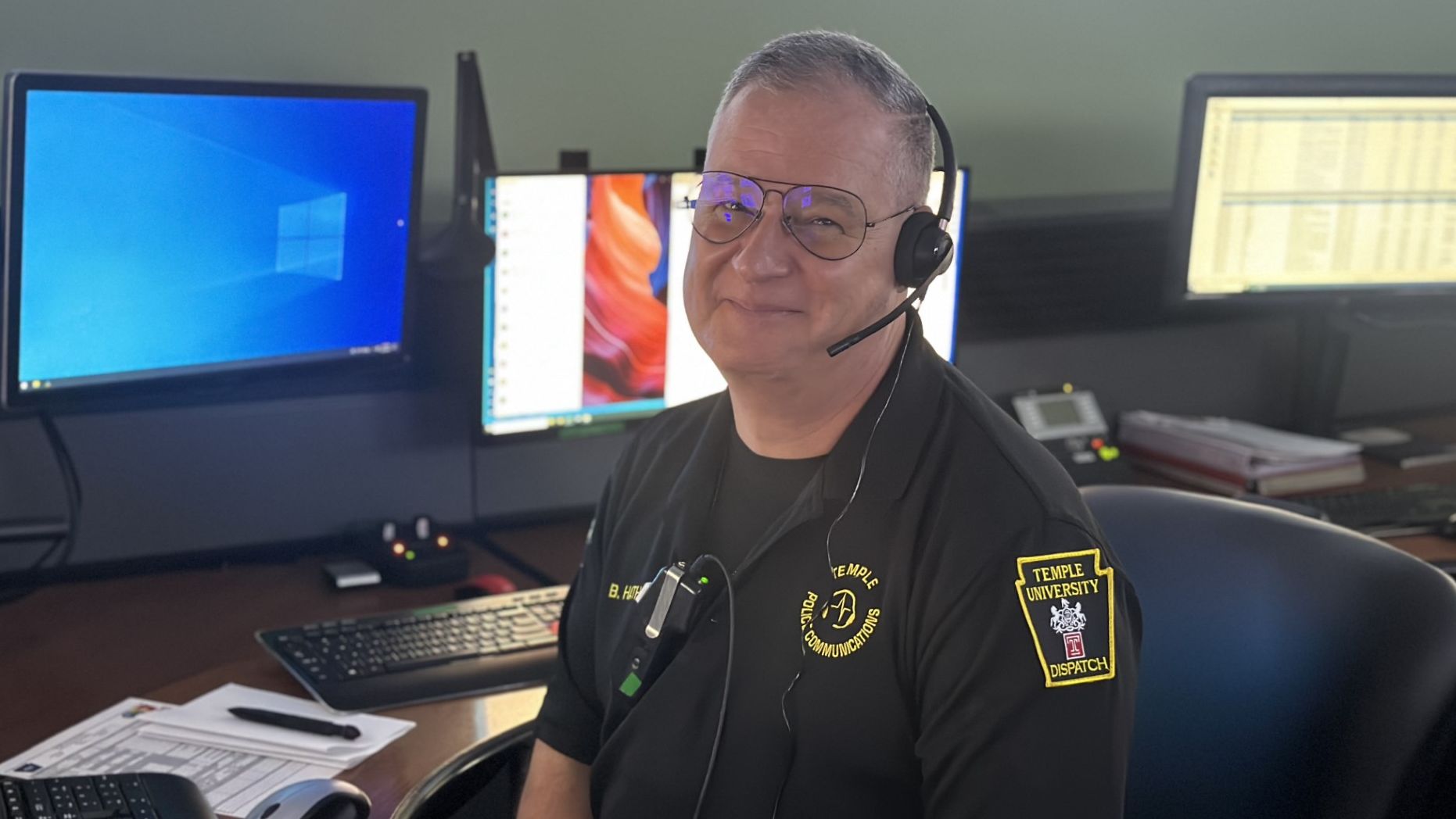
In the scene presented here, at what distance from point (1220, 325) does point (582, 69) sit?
4.01 feet

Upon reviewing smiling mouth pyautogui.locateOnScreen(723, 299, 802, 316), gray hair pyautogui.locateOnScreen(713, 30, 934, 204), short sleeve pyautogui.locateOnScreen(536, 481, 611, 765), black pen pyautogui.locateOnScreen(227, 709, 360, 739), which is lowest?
black pen pyautogui.locateOnScreen(227, 709, 360, 739)

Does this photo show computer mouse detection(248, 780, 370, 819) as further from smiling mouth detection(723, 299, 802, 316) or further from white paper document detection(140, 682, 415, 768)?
smiling mouth detection(723, 299, 802, 316)

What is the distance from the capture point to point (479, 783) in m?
1.42

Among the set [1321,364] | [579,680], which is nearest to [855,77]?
[579,680]

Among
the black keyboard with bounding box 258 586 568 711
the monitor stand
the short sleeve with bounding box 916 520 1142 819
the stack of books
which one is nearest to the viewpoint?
the short sleeve with bounding box 916 520 1142 819

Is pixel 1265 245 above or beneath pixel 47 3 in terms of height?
beneath

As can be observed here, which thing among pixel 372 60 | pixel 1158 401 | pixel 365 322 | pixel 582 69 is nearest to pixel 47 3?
pixel 372 60

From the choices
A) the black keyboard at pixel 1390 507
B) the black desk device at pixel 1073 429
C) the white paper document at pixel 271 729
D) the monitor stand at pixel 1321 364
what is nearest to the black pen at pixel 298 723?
the white paper document at pixel 271 729

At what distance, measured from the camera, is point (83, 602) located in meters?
1.75

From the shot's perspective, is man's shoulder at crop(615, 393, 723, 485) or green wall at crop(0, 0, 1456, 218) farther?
green wall at crop(0, 0, 1456, 218)

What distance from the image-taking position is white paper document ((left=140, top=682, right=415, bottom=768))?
1.38m

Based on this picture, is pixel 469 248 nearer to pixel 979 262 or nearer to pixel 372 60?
pixel 372 60

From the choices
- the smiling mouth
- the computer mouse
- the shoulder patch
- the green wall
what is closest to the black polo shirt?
the shoulder patch

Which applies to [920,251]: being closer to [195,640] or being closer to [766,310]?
[766,310]
